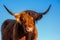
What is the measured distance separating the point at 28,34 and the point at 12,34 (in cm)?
119

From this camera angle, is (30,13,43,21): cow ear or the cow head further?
(30,13,43,21): cow ear

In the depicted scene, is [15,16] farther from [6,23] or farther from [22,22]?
[6,23]

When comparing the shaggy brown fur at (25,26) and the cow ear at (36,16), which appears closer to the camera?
the shaggy brown fur at (25,26)

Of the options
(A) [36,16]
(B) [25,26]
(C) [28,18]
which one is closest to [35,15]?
(A) [36,16]

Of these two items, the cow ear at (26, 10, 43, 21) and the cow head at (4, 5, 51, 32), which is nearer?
the cow head at (4, 5, 51, 32)

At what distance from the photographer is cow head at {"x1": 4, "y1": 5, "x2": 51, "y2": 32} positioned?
1220 centimetres

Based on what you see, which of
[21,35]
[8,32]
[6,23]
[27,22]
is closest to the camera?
[27,22]

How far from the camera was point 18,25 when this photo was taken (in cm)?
1295

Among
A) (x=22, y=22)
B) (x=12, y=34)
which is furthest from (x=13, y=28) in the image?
(x=22, y=22)

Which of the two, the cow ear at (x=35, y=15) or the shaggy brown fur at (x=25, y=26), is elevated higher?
the cow ear at (x=35, y=15)

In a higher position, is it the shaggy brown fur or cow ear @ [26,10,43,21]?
cow ear @ [26,10,43,21]

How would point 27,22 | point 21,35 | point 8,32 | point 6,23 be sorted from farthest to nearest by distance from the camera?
1. point 6,23
2. point 8,32
3. point 21,35
4. point 27,22

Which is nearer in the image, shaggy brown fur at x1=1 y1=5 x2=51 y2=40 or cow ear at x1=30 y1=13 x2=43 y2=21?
shaggy brown fur at x1=1 y1=5 x2=51 y2=40

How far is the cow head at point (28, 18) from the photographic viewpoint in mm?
12200
